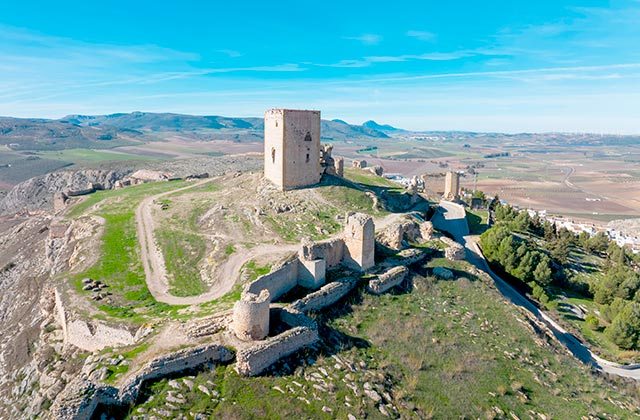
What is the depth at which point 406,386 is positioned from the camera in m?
18.8

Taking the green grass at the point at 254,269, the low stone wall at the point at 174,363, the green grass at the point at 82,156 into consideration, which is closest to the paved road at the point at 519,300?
the green grass at the point at 254,269

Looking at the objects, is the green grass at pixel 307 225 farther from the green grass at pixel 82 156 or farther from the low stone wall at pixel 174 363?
the green grass at pixel 82 156

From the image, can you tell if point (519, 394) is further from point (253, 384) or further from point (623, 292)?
point (623, 292)

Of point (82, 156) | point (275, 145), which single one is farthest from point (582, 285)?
point (82, 156)

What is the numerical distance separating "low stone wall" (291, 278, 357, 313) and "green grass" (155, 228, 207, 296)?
7671 millimetres

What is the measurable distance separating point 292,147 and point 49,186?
3380 inches

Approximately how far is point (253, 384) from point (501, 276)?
104 feet

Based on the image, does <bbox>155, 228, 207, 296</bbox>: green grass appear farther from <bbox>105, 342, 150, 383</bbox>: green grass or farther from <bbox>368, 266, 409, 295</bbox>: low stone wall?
<bbox>368, 266, 409, 295</bbox>: low stone wall

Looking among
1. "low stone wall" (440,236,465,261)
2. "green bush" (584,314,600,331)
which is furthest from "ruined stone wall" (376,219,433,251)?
"green bush" (584,314,600,331)

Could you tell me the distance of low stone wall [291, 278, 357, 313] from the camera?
72.4ft

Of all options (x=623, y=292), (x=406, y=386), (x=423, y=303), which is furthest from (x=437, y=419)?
(x=623, y=292)

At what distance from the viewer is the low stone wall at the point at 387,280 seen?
26.0m

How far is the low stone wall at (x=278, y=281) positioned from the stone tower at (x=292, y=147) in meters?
18.9

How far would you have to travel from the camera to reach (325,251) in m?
26.9
